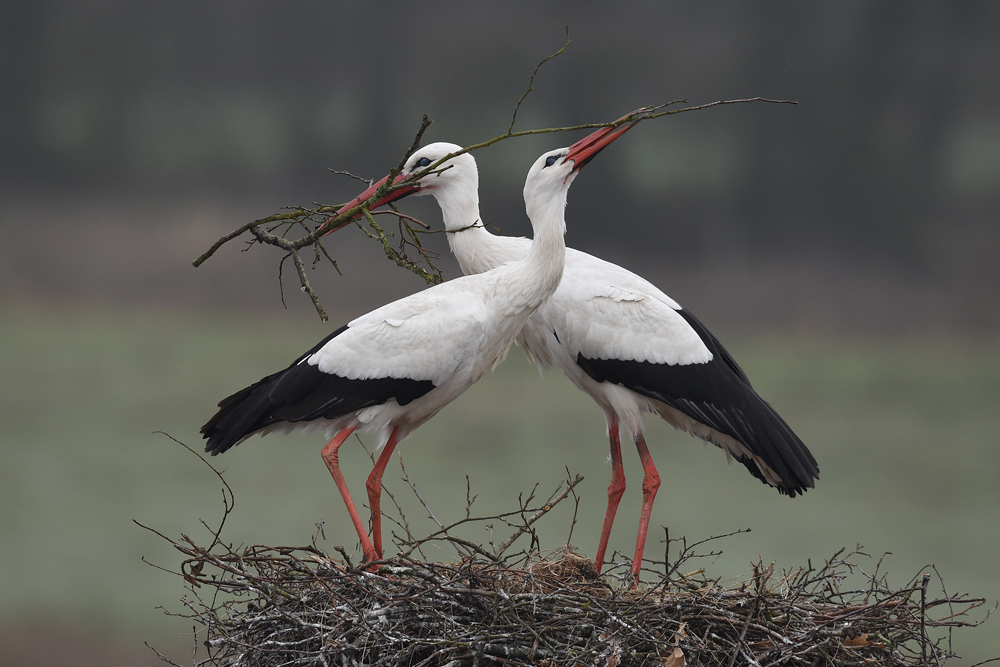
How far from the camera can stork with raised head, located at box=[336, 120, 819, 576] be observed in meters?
3.50

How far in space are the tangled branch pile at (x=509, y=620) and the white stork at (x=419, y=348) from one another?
0.33 m

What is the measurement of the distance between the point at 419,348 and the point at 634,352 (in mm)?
891

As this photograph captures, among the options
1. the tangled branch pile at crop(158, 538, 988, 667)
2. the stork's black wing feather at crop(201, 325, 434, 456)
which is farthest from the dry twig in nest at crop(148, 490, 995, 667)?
the stork's black wing feather at crop(201, 325, 434, 456)

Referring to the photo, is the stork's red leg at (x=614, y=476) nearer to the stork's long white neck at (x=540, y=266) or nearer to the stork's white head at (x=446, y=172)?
the stork's long white neck at (x=540, y=266)

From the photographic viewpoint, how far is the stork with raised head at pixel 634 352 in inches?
138

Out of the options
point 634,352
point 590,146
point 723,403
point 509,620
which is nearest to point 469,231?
point 590,146

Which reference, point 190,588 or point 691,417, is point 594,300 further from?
point 190,588

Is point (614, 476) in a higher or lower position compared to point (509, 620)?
higher

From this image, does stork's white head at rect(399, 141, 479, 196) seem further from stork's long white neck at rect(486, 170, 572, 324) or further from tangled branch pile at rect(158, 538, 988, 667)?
tangled branch pile at rect(158, 538, 988, 667)

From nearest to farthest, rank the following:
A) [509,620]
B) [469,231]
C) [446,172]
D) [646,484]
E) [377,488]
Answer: [509,620] → [377,488] → [446,172] → [469,231] → [646,484]

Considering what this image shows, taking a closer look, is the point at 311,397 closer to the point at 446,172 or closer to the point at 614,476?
the point at 446,172

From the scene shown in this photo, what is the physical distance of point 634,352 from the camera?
11.8 feet

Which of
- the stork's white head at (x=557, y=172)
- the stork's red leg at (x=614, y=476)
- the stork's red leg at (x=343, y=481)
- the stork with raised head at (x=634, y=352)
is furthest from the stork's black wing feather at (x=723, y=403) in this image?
the stork's red leg at (x=343, y=481)

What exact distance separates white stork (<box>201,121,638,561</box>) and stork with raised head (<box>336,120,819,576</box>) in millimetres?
406
